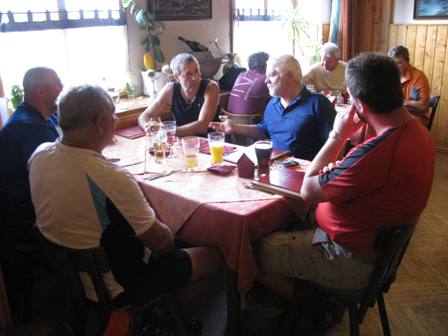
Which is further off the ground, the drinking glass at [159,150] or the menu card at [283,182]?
the drinking glass at [159,150]

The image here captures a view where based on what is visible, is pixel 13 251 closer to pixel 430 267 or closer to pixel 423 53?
pixel 430 267

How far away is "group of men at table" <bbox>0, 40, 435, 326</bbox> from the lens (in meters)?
1.42

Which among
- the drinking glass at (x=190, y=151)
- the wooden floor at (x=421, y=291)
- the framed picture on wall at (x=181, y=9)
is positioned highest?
the framed picture on wall at (x=181, y=9)

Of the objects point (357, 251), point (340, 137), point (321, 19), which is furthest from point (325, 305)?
point (321, 19)

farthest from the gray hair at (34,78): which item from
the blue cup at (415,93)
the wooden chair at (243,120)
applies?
the blue cup at (415,93)

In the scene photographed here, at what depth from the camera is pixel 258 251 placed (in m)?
1.83

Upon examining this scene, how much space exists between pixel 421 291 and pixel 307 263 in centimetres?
102

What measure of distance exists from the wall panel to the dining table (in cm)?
347

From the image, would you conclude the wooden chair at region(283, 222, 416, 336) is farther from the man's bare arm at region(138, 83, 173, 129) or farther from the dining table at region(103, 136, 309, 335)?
the man's bare arm at region(138, 83, 173, 129)

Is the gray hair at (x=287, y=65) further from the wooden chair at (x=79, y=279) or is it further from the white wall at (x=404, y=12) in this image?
the white wall at (x=404, y=12)

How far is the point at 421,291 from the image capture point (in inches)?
93.0

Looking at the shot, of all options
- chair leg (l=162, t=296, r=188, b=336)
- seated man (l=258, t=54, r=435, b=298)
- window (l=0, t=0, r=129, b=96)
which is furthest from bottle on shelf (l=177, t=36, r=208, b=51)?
chair leg (l=162, t=296, r=188, b=336)

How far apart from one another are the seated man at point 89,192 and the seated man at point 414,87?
3043 mm

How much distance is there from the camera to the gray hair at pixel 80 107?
4.71 feet
